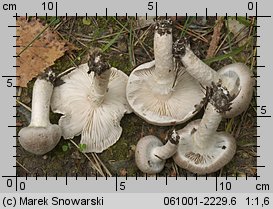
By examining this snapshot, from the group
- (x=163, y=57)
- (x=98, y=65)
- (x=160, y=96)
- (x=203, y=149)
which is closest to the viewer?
(x=98, y=65)

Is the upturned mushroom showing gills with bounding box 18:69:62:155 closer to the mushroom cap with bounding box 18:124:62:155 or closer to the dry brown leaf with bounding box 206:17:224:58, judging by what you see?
the mushroom cap with bounding box 18:124:62:155

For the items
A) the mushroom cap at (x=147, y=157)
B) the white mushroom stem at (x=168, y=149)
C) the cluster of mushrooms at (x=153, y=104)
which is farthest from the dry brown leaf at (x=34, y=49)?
the white mushroom stem at (x=168, y=149)

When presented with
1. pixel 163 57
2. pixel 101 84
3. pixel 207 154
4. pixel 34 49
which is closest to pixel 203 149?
pixel 207 154

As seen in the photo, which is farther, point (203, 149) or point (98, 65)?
point (203, 149)

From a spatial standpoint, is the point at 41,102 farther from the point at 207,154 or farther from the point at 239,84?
the point at 239,84

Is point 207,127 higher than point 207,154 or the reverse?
higher

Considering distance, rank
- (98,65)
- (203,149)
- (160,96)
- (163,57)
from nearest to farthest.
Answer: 1. (98,65)
2. (163,57)
3. (203,149)
4. (160,96)

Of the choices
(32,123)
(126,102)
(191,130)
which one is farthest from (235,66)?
(32,123)
